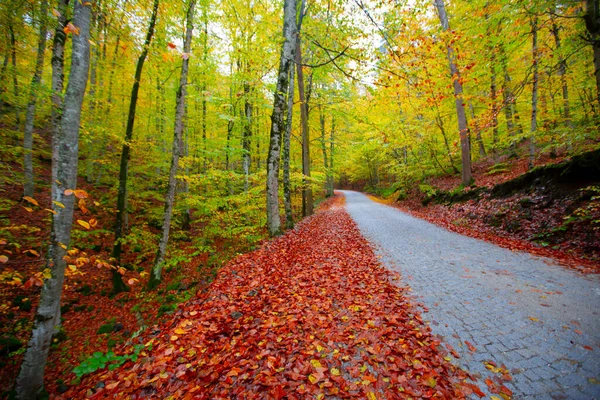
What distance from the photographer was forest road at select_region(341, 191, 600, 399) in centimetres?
232

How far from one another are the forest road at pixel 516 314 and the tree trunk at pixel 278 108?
4.05 meters

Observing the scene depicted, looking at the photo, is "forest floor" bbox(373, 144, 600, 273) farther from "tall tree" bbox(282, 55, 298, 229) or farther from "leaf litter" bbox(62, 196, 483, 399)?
"tall tree" bbox(282, 55, 298, 229)

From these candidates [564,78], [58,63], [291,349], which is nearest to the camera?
[291,349]

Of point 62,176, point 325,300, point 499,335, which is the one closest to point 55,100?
point 62,176

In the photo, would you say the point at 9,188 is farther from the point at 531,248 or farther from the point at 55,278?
the point at 531,248

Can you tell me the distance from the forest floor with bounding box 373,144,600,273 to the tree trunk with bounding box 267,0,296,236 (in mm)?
6914

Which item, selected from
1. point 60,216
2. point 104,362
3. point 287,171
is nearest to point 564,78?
point 287,171

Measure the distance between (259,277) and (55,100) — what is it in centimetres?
684

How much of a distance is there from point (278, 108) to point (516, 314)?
7.53 meters

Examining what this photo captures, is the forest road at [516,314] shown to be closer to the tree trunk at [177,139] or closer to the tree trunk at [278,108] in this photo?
the tree trunk at [278,108]

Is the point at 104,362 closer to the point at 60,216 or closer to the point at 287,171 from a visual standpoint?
the point at 60,216

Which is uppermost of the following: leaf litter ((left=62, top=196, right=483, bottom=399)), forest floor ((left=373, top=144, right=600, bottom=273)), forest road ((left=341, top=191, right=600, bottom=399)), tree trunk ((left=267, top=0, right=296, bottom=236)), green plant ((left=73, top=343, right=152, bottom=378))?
tree trunk ((left=267, top=0, right=296, bottom=236))

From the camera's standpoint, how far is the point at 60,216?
3094 millimetres

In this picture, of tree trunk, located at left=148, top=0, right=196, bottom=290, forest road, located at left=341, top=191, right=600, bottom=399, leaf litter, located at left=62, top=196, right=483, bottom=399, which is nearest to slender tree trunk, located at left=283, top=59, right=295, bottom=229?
tree trunk, located at left=148, top=0, right=196, bottom=290
